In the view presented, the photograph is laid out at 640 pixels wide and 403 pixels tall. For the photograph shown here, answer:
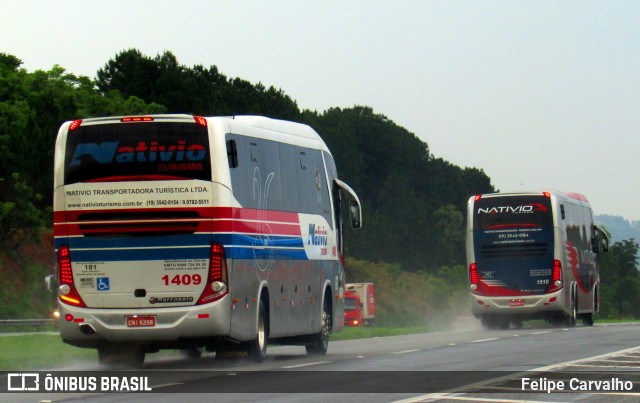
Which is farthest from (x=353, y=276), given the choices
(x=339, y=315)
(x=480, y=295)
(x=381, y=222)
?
(x=339, y=315)

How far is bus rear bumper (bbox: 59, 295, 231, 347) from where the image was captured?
2052 centimetres

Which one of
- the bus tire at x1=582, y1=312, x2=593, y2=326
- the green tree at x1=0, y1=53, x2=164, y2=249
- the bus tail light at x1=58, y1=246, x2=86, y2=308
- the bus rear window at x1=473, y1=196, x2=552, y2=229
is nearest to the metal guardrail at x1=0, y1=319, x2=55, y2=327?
the green tree at x1=0, y1=53, x2=164, y2=249

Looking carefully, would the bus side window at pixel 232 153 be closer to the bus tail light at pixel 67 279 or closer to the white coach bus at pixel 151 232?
the white coach bus at pixel 151 232

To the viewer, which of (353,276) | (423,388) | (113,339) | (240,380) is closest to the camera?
(423,388)

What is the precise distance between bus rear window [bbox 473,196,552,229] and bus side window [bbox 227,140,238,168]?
21627 millimetres

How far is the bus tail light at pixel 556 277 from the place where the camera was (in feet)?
136

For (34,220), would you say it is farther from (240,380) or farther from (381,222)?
(381,222)

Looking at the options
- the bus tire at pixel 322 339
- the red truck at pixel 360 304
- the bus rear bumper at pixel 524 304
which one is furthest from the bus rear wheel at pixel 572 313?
the red truck at pixel 360 304

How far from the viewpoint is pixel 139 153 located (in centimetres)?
2081

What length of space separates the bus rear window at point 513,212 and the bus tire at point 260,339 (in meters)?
20.1

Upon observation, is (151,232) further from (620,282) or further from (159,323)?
(620,282)

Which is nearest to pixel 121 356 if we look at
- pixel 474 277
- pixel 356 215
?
pixel 356 215

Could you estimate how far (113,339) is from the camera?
20609 millimetres

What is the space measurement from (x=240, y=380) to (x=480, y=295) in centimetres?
2454
